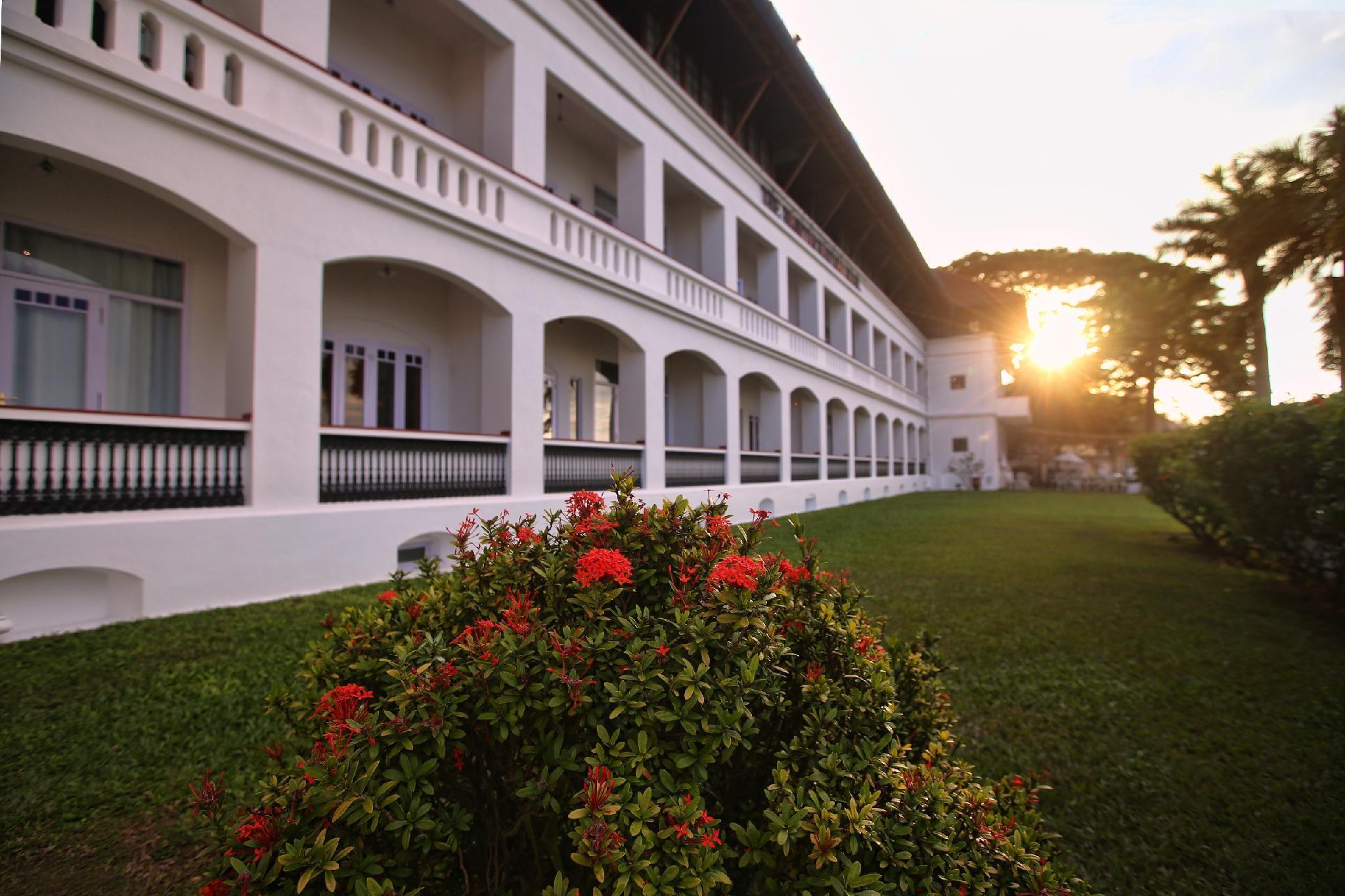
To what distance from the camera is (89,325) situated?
6316 mm

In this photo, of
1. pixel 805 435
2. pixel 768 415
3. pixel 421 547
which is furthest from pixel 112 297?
pixel 805 435

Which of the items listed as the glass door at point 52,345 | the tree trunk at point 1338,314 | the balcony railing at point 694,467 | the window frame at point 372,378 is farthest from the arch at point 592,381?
the tree trunk at point 1338,314

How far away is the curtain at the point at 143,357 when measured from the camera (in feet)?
21.3

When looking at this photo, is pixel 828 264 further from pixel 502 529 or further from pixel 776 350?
pixel 502 529

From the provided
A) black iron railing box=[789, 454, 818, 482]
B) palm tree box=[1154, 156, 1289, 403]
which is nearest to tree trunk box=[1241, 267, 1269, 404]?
palm tree box=[1154, 156, 1289, 403]

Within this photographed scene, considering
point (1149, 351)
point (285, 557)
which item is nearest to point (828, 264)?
point (285, 557)

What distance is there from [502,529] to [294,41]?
760cm

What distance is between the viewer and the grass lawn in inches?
99.2

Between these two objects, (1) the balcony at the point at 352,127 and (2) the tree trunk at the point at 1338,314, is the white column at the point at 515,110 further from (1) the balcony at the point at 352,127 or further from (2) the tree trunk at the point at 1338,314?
(2) the tree trunk at the point at 1338,314

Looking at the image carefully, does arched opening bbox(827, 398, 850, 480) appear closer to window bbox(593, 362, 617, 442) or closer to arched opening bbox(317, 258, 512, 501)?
window bbox(593, 362, 617, 442)

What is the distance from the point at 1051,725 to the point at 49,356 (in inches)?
379

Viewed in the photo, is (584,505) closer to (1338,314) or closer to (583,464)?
(583,464)

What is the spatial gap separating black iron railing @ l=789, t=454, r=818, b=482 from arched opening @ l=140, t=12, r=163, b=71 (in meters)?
14.9

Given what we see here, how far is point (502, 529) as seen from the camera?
1.90 meters
